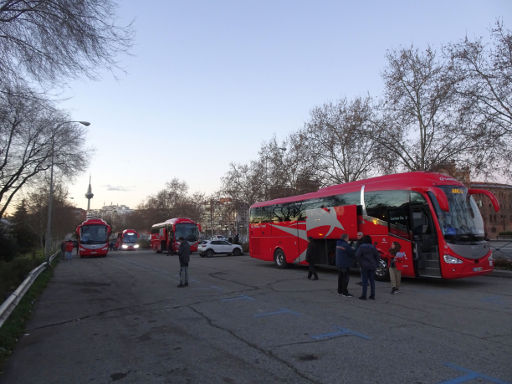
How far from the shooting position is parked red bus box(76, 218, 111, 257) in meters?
32.8

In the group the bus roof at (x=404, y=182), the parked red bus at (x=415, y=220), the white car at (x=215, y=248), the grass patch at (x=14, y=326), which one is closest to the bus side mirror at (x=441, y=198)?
the parked red bus at (x=415, y=220)

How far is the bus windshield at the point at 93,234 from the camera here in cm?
3284

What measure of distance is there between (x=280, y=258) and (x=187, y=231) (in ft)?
59.5

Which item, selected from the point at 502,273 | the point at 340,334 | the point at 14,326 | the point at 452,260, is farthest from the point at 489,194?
the point at 14,326

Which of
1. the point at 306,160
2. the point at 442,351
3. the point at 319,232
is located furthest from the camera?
the point at 306,160

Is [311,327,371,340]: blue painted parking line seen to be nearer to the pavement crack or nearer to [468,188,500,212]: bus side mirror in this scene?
the pavement crack

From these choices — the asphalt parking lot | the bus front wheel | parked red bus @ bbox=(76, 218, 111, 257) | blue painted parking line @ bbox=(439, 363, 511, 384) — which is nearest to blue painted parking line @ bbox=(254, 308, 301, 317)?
the asphalt parking lot

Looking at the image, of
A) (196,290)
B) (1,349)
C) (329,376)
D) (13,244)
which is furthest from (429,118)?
Result: (13,244)

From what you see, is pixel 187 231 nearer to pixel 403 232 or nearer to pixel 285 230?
pixel 285 230

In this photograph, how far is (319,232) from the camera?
1623cm

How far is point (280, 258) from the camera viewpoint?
1922 cm

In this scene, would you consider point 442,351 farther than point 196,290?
No

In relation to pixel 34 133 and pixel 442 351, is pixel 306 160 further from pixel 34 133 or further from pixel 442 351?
pixel 442 351

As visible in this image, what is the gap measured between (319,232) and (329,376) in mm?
12108
